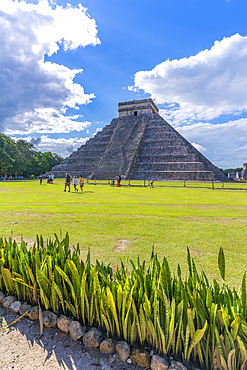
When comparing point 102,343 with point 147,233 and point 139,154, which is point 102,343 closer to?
point 147,233

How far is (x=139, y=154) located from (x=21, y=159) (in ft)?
105

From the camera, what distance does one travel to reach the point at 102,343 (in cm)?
152

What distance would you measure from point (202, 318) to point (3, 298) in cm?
206

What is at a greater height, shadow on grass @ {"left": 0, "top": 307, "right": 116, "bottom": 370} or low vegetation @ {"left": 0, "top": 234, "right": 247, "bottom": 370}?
low vegetation @ {"left": 0, "top": 234, "right": 247, "bottom": 370}

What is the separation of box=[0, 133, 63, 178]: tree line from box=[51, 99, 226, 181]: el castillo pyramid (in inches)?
412

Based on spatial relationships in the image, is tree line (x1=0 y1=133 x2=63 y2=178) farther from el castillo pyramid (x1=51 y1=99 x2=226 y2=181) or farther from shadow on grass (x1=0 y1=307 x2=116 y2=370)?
shadow on grass (x1=0 y1=307 x2=116 y2=370)

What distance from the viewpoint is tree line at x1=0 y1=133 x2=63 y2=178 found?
136 feet

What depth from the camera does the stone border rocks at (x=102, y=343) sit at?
136cm

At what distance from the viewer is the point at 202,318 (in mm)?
1354

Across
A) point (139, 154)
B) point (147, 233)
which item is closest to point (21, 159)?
point (139, 154)

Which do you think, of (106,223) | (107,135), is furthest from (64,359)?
(107,135)

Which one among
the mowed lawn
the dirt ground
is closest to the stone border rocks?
the dirt ground

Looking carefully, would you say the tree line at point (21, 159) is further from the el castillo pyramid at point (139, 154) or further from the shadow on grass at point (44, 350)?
the shadow on grass at point (44, 350)

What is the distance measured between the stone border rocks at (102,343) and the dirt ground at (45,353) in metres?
0.03
